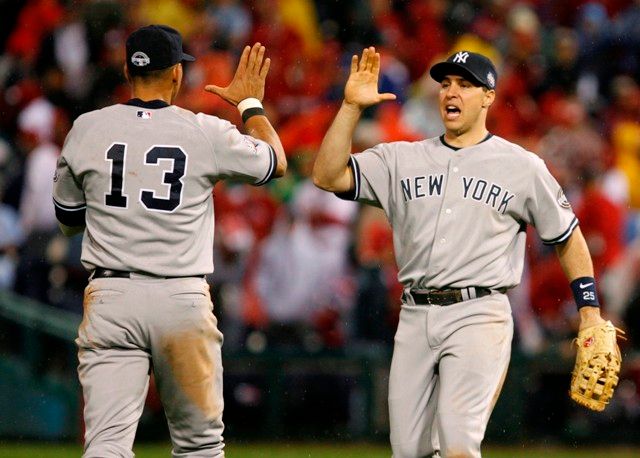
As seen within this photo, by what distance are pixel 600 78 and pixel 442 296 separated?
32.7 feet

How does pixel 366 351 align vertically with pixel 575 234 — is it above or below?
below

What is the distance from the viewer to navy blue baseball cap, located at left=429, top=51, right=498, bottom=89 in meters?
6.79

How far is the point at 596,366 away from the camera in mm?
6656

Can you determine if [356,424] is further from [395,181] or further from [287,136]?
[395,181]

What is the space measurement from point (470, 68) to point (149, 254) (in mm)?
1806

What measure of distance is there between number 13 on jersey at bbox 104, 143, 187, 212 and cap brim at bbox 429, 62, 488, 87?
1447 mm

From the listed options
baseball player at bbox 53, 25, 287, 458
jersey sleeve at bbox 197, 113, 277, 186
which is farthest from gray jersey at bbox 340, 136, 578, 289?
baseball player at bbox 53, 25, 287, 458

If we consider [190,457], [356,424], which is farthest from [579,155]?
[190,457]

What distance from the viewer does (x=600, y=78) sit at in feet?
52.7

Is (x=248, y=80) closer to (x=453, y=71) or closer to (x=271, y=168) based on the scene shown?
(x=271, y=168)

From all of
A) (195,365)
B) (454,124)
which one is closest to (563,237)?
(454,124)

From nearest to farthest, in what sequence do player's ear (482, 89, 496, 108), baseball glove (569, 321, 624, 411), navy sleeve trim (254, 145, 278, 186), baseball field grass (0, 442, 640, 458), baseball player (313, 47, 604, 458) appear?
1. navy sleeve trim (254, 145, 278, 186)
2. baseball player (313, 47, 604, 458)
3. baseball glove (569, 321, 624, 411)
4. player's ear (482, 89, 496, 108)
5. baseball field grass (0, 442, 640, 458)

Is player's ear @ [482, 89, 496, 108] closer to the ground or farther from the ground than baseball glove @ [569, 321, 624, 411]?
farther from the ground

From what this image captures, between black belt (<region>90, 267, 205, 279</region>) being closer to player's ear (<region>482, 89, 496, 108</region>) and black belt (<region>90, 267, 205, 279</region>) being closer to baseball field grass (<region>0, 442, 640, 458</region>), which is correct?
player's ear (<region>482, 89, 496, 108</region>)
